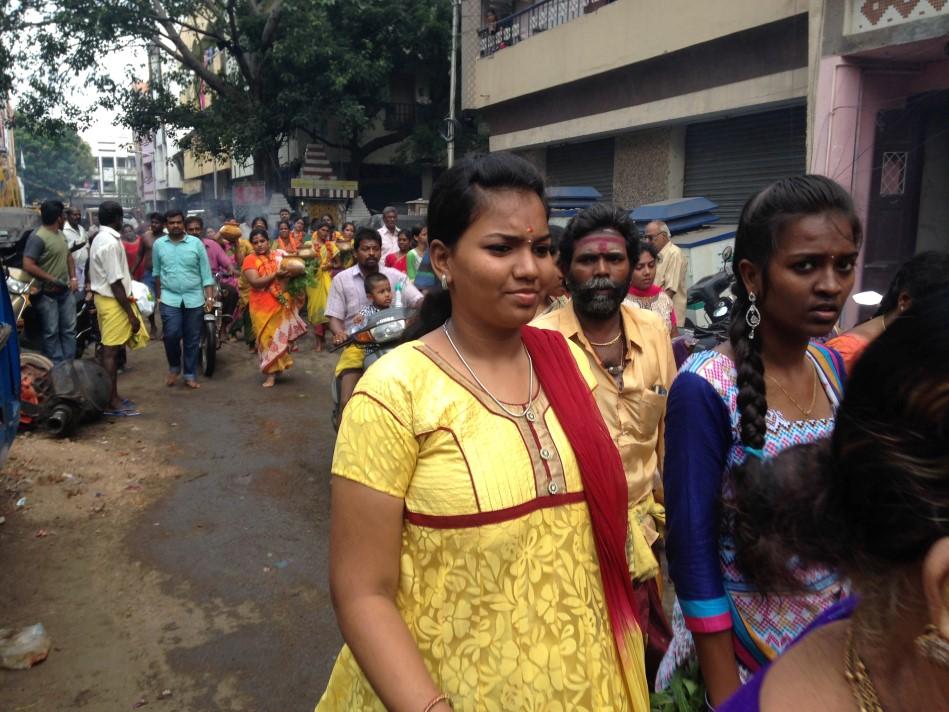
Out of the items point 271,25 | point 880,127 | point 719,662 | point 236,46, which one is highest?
point 271,25

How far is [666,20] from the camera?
38.5 feet

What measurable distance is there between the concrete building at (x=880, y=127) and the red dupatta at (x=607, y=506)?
8208mm

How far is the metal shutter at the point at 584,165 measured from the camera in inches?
589

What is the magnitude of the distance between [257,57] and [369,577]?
23095 mm

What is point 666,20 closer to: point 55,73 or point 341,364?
point 341,364

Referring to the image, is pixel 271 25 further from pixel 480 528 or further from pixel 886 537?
pixel 886 537

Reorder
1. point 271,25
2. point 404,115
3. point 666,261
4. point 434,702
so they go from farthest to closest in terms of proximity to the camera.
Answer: point 404,115 < point 271,25 < point 666,261 < point 434,702

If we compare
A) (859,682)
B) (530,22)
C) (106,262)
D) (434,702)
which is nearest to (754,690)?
(859,682)

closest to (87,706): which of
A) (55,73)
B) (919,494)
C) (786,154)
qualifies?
(919,494)

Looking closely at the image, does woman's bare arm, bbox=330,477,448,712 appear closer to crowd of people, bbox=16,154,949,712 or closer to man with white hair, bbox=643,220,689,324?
crowd of people, bbox=16,154,949,712

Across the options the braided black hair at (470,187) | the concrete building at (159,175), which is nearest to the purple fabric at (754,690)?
the braided black hair at (470,187)

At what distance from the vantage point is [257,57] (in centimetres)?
2222

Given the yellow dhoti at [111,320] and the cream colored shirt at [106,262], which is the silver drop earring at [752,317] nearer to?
the cream colored shirt at [106,262]

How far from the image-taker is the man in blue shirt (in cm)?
857
